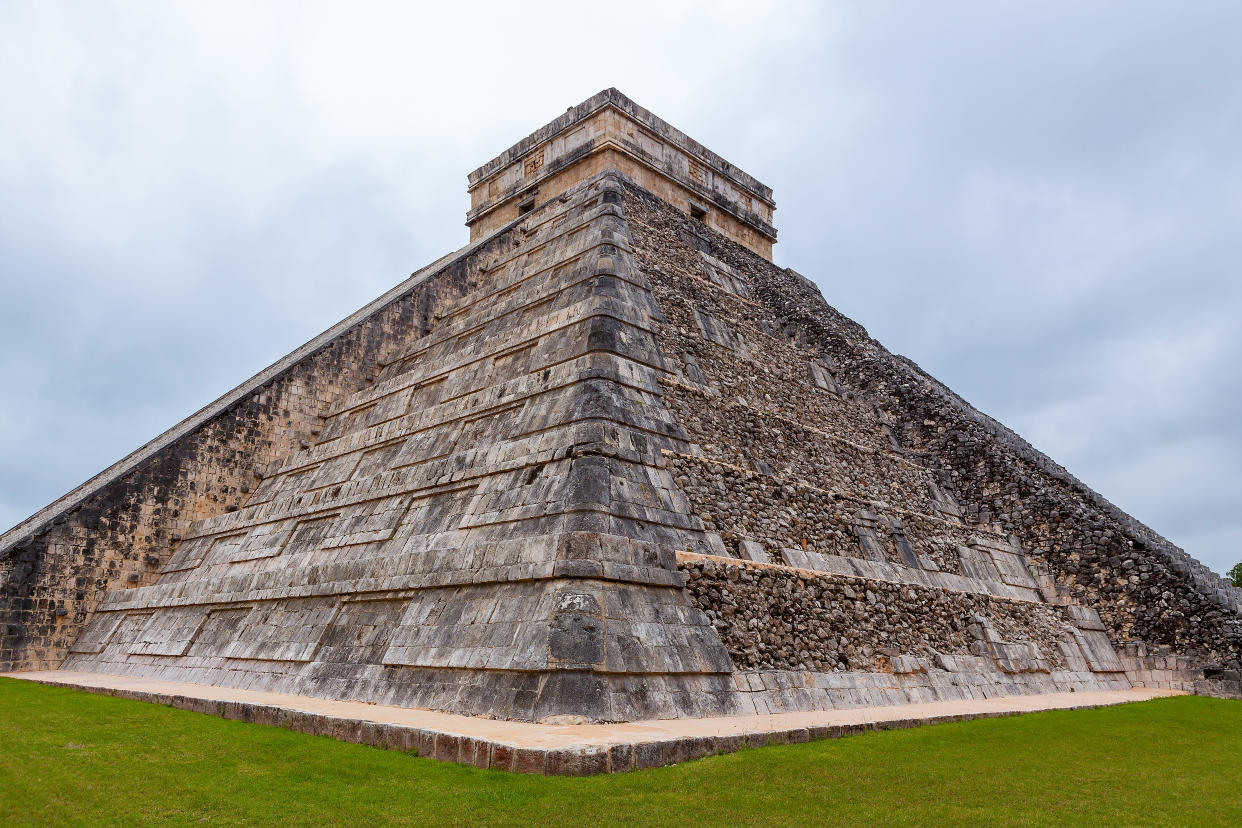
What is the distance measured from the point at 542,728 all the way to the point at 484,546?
7.40 feet

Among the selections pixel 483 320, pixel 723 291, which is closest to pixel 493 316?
pixel 483 320

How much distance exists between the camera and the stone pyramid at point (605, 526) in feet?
24.7

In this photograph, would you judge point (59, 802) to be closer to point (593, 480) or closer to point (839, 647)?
point (593, 480)

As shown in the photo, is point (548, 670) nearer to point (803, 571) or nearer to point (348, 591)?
point (348, 591)

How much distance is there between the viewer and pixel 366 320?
49.2 feet

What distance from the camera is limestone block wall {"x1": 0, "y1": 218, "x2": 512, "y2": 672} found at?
11703 millimetres

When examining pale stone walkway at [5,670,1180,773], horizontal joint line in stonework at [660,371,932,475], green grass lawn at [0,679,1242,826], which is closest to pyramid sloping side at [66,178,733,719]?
pale stone walkway at [5,670,1180,773]

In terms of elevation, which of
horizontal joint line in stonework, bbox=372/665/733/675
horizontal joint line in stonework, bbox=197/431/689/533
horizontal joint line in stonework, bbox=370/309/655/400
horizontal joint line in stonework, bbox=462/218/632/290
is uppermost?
horizontal joint line in stonework, bbox=462/218/632/290

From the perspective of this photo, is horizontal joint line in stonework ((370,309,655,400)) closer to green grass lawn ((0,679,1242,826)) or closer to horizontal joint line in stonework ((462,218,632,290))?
horizontal joint line in stonework ((462,218,632,290))

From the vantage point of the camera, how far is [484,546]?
7.94 metres

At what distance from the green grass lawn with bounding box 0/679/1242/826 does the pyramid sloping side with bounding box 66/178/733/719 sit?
1.27 metres

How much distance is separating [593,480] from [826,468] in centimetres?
513

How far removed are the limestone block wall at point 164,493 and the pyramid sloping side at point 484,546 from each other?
345 millimetres

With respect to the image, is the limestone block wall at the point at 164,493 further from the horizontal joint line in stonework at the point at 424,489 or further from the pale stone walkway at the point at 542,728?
the pale stone walkway at the point at 542,728
